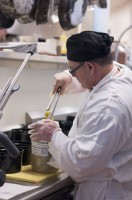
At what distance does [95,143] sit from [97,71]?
0.93 ft

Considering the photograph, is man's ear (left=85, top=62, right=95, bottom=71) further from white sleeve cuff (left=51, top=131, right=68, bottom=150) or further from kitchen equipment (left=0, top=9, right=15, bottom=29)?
kitchen equipment (left=0, top=9, right=15, bottom=29)

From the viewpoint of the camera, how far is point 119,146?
1220mm

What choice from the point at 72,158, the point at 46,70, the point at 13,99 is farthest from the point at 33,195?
the point at 46,70

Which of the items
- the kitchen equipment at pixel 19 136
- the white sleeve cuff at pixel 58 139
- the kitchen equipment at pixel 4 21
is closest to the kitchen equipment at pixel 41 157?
the white sleeve cuff at pixel 58 139

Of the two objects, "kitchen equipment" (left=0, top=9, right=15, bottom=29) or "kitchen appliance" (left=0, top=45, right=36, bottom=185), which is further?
"kitchen equipment" (left=0, top=9, right=15, bottom=29)

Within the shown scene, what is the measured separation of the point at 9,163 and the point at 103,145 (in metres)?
0.35

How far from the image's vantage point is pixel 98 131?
1167 millimetres

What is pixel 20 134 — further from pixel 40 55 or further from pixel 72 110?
pixel 72 110

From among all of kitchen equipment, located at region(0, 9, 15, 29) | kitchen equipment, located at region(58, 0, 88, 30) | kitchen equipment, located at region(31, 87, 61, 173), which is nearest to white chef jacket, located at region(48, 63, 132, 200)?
kitchen equipment, located at region(31, 87, 61, 173)

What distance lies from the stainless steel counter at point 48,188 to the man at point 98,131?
5cm

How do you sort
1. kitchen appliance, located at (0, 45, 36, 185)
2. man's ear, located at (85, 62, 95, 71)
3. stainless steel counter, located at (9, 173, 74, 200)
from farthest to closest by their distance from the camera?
man's ear, located at (85, 62, 95, 71) → stainless steel counter, located at (9, 173, 74, 200) → kitchen appliance, located at (0, 45, 36, 185)

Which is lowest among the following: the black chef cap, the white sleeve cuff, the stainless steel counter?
the stainless steel counter

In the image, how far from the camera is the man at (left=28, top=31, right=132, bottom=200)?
1175 mm

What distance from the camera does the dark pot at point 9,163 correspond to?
1238mm
